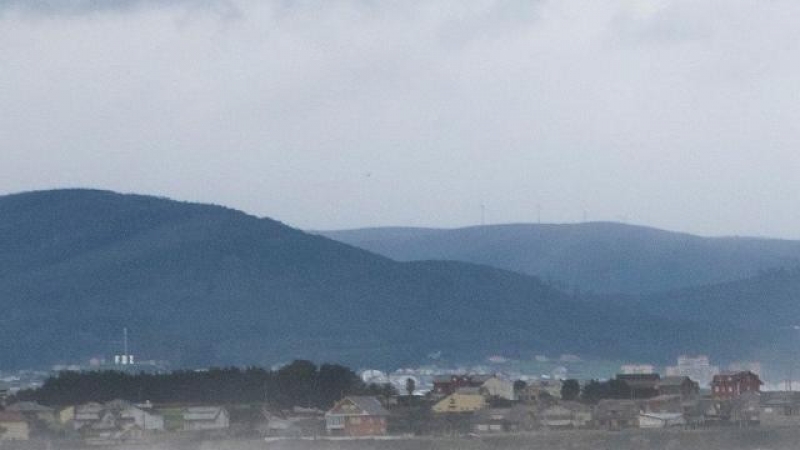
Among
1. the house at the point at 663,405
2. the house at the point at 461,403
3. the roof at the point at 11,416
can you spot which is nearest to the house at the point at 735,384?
the house at the point at 663,405

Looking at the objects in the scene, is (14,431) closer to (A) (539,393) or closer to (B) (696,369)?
(A) (539,393)

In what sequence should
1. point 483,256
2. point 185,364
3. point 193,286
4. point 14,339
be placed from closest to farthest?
point 185,364 < point 14,339 < point 193,286 < point 483,256

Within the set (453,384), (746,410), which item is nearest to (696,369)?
(453,384)

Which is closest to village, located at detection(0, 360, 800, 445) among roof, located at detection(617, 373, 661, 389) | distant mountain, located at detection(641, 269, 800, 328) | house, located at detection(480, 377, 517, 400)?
house, located at detection(480, 377, 517, 400)


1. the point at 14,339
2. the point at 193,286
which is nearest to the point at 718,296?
the point at 193,286

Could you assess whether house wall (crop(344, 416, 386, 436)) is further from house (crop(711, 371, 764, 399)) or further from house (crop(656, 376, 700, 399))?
house (crop(711, 371, 764, 399))

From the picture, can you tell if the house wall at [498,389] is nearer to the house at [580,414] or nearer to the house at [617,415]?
the house at [580,414]

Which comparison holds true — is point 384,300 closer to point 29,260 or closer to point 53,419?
point 29,260
